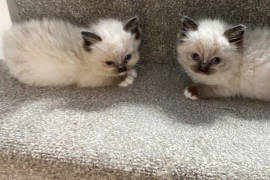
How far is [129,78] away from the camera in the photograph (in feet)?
4.63

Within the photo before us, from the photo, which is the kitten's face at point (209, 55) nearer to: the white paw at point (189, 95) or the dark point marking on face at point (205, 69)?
the dark point marking on face at point (205, 69)

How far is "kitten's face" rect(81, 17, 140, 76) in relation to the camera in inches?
52.2

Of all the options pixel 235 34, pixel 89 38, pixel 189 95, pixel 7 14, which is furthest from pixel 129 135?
pixel 7 14

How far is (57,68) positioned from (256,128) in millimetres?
901

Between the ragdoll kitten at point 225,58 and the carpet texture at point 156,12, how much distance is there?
0.41ft

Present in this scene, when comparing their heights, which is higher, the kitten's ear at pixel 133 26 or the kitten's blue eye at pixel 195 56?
the kitten's ear at pixel 133 26

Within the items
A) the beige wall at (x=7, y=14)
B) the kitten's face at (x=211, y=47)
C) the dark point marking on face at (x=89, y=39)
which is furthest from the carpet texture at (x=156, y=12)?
the dark point marking on face at (x=89, y=39)

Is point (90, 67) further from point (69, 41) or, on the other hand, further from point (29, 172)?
point (29, 172)

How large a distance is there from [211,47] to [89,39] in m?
0.54

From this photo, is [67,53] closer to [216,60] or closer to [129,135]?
[129,135]

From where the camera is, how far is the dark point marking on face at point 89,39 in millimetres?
1257

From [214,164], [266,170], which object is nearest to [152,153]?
[214,164]

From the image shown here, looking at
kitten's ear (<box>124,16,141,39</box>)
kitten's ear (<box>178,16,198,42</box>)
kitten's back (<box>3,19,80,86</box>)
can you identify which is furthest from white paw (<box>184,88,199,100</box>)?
kitten's back (<box>3,19,80,86</box>)

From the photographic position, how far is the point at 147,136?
3.35ft
